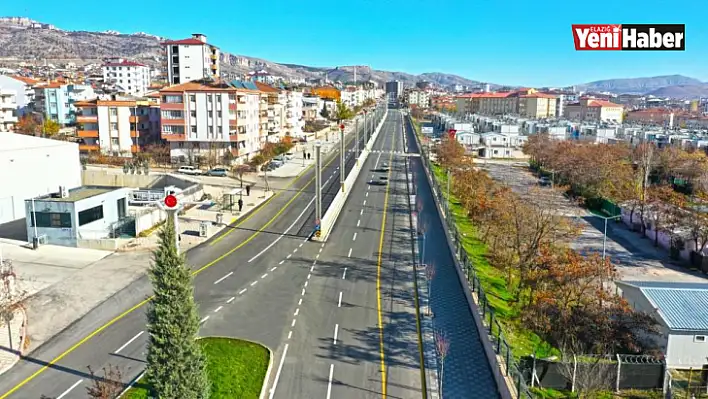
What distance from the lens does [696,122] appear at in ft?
431

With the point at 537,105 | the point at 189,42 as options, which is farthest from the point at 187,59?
the point at 537,105

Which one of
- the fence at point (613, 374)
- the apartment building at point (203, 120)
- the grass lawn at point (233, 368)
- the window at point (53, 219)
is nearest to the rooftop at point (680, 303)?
the fence at point (613, 374)

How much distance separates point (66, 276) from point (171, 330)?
14.0 metres

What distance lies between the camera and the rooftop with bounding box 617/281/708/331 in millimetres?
16516

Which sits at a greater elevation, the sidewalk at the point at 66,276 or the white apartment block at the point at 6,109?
the white apartment block at the point at 6,109

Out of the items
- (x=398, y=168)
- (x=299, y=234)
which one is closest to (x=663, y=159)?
(x=398, y=168)

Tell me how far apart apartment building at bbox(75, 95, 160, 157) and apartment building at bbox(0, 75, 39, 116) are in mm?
30652

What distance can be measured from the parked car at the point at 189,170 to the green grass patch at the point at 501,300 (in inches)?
1080

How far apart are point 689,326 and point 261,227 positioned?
2270 cm

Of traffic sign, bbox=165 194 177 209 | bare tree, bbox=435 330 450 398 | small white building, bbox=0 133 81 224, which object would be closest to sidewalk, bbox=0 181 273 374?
traffic sign, bbox=165 194 177 209

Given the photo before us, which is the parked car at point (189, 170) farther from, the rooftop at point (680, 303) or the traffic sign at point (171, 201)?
the rooftop at point (680, 303)

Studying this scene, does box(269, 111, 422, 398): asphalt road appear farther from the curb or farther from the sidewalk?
the curb

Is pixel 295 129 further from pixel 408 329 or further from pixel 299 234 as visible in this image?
pixel 408 329

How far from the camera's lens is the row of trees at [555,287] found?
53.6 ft
